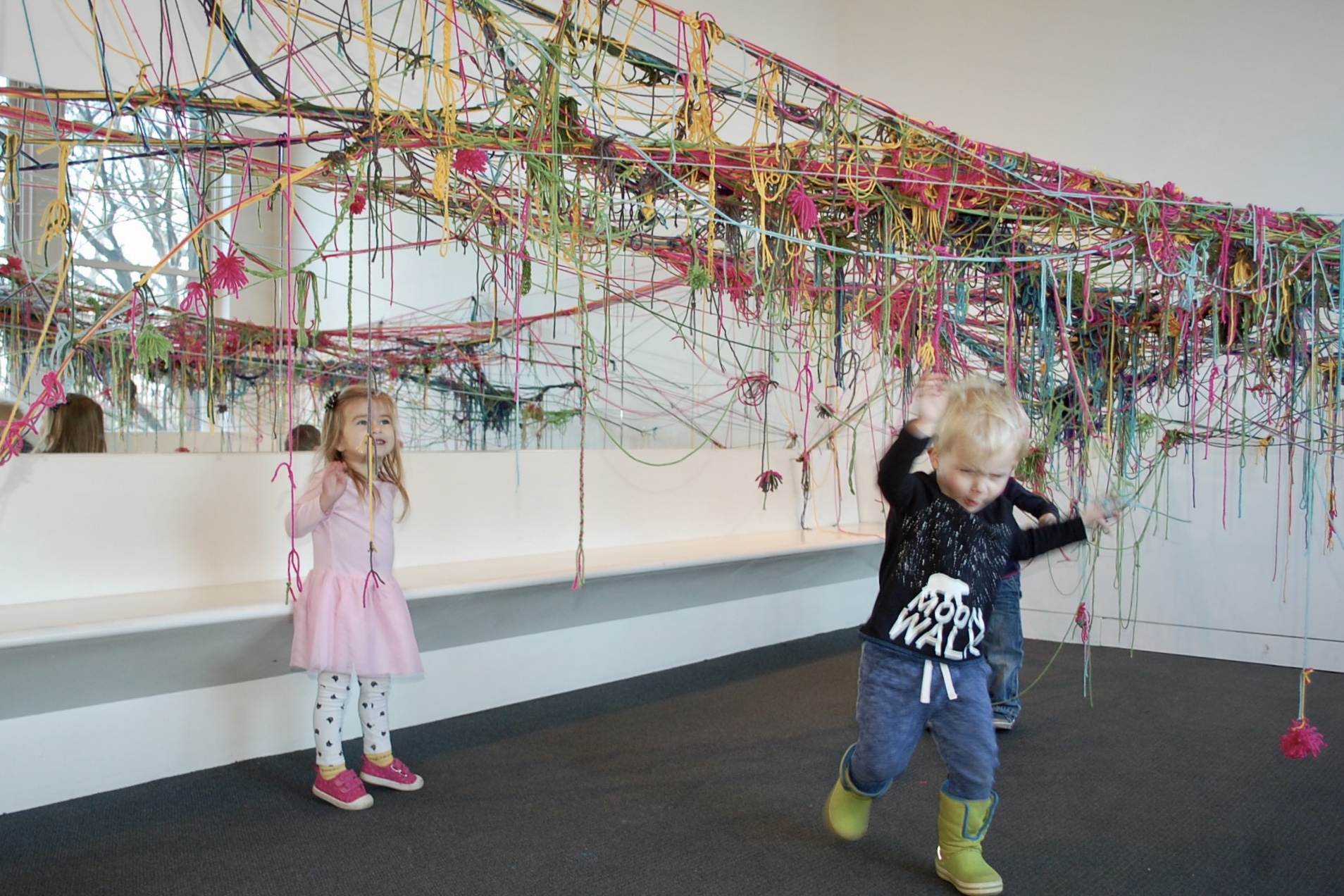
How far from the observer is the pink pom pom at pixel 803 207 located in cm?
197

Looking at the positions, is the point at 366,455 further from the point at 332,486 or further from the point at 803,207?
the point at 803,207

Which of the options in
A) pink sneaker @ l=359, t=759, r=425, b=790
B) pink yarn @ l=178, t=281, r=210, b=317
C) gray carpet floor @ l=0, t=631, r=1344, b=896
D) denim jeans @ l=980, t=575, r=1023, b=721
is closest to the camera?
gray carpet floor @ l=0, t=631, r=1344, b=896

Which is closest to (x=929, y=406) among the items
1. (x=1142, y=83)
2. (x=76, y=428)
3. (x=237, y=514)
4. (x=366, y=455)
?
(x=366, y=455)

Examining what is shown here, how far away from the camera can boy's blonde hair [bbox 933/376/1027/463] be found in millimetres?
1689

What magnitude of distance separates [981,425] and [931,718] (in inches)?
21.0

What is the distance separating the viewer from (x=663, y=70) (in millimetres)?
1852

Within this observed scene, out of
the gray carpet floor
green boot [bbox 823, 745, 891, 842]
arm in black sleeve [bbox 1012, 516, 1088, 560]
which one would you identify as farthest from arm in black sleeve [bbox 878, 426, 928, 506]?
the gray carpet floor

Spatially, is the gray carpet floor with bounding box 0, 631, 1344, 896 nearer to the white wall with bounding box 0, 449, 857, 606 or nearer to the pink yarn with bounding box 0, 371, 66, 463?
the white wall with bounding box 0, 449, 857, 606

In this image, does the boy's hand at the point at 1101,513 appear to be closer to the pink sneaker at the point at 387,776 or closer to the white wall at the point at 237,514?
the pink sneaker at the point at 387,776

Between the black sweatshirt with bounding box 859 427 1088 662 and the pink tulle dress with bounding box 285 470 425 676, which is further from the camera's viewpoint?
the pink tulle dress with bounding box 285 470 425 676

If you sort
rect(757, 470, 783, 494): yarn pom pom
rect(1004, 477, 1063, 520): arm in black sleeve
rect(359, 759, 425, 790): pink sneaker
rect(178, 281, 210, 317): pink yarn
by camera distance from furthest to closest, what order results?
rect(757, 470, 783, 494): yarn pom pom
rect(1004, 477, 1063, 520): arm in black sleeve
rect(359, 759, 425, 790): pink sneaker
rect(178, 281, 210, 317): pink yarn

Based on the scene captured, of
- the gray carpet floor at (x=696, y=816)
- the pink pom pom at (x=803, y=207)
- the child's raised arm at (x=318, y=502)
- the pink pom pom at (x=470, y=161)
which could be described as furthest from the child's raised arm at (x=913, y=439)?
the child's raised arm at (x=318, y=502)

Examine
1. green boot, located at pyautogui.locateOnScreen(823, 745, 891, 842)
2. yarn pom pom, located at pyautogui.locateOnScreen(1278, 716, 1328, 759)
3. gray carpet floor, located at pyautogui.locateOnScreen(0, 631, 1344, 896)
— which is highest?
yarn pom pom, located at pyautogui.locateOnScreen(1278, 716, 1328, 759)

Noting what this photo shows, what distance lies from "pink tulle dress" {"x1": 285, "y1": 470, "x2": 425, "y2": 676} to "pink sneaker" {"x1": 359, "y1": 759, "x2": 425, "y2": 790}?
0.22 metres
